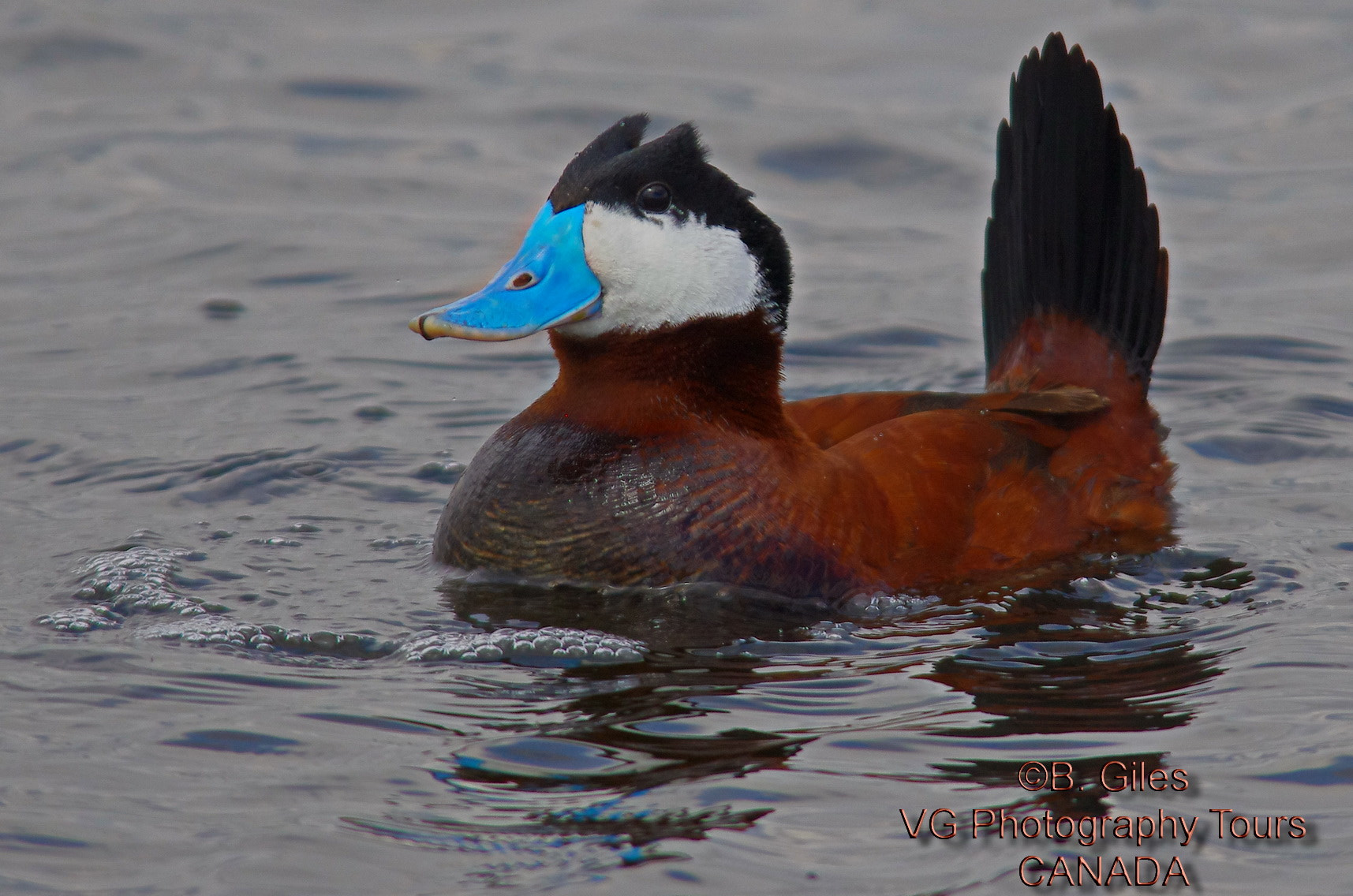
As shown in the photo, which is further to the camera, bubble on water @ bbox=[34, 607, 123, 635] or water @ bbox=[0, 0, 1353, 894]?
bubble on water @ bbox=[34, 607, 123, 635]

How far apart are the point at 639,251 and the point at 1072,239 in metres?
1.72

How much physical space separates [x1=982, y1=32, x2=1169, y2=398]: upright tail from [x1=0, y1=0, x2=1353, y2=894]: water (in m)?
0.74

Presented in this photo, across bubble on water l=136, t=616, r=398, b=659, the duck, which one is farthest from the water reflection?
bubble on water l=136, t=616, r=398, b=659

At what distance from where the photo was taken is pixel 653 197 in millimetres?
4676

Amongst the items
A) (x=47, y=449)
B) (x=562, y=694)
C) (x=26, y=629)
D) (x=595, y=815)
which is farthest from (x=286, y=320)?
(x=595, y=815)

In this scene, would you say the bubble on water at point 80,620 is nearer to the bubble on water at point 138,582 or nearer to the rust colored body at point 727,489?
the bubble on water at point 138,582

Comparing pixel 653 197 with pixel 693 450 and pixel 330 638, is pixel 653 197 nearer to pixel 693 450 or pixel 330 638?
pixel 693 450

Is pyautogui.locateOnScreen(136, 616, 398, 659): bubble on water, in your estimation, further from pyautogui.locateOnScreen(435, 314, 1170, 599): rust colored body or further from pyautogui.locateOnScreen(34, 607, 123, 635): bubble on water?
pyautogui.locateOnScreen(435, 314, 1170, 599): rust colored body

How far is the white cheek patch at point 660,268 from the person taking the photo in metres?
4.66

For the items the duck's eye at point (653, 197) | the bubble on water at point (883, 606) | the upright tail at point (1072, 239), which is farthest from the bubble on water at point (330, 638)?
the upright tail at point (1072, 239)

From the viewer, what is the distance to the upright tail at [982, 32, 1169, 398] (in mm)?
5574

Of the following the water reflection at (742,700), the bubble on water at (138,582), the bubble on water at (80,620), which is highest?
the bubble on water at (138,582)

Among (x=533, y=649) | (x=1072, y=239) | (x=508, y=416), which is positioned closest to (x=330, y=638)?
(x=533, y=649)

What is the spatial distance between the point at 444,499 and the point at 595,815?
2.61 metres
